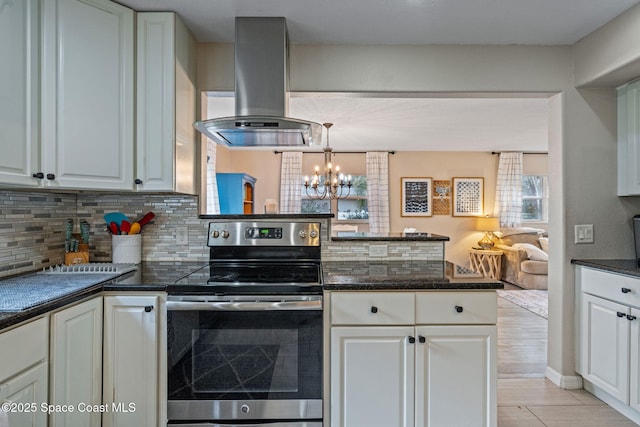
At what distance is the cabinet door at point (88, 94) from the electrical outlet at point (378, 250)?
1482 mm

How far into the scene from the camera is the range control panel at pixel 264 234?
223 cm

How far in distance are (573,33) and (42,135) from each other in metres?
3.01

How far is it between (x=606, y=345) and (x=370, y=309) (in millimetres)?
1537

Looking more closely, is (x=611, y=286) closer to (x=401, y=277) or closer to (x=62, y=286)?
(x=401, y=277)

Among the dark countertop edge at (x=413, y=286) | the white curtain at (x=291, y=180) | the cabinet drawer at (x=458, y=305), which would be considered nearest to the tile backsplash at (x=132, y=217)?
the dark countertop edge at (x=413, y=286)

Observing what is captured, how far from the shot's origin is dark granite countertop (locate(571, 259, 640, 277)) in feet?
6.33

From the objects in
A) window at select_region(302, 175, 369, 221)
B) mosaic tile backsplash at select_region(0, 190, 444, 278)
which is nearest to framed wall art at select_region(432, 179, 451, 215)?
window at select_region(302, 175, 369, 221)

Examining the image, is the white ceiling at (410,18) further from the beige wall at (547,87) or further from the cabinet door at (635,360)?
the cabinet door at (635,360)

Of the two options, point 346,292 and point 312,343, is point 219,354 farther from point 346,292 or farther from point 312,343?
point 346,292

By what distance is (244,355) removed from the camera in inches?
64.4

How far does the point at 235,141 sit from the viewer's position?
221 cm

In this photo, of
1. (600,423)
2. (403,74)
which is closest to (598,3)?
(403,74)

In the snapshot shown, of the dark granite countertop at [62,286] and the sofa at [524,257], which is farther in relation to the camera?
the sofa at [524,257]

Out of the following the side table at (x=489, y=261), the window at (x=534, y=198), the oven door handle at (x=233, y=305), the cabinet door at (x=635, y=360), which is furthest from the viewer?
the window at (x=534, y=198)
